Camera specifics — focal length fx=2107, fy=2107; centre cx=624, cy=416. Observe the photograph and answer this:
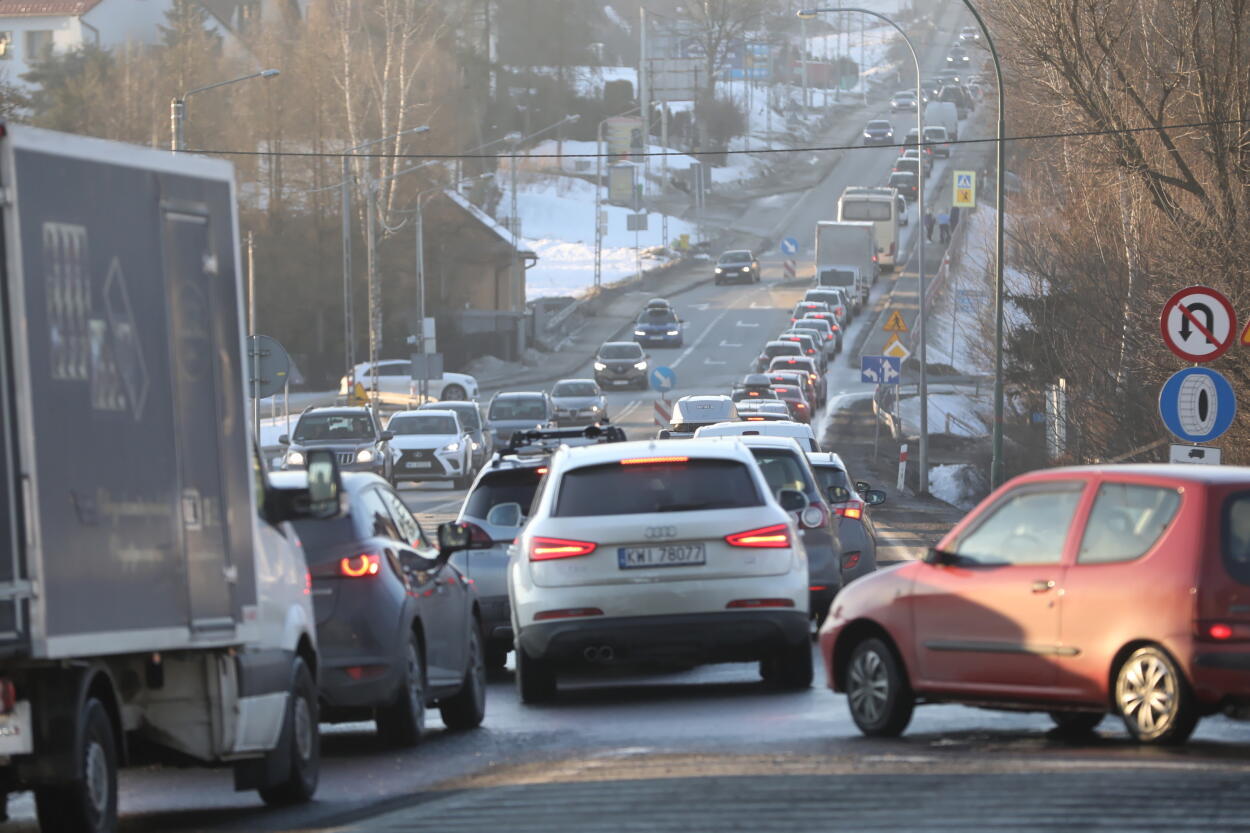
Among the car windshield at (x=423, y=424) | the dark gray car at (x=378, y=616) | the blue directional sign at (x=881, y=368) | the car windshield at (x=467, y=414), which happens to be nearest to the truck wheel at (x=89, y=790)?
the dark gray car at (x=378, y=616)

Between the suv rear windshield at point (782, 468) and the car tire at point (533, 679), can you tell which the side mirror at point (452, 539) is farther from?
the suv rear windshield at point (782, 468)

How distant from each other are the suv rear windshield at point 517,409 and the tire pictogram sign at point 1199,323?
3505 centimetres

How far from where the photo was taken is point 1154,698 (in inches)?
370

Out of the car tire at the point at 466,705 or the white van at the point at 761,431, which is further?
the white van at the point at 761,431

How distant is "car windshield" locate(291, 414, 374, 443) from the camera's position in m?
40.5

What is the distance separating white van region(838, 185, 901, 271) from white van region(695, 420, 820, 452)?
67244mm

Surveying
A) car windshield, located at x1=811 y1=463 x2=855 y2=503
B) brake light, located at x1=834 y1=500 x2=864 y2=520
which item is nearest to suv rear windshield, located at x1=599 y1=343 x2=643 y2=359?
car windshield, located at x1=811 y1=463 x2=855 y2=503

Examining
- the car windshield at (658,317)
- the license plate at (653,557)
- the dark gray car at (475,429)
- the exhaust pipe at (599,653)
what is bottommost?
the dark gray car at (475,429)

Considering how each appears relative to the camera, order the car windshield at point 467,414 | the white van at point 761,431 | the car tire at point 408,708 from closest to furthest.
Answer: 1. the car tire at point 408,708
2. the white van at point 761,431
3. the car windshield at point 467,414

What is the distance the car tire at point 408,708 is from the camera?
439 inches

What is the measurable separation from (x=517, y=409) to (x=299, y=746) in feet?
143

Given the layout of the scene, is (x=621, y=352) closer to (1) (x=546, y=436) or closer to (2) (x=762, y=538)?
(1) (x=546, y=436)

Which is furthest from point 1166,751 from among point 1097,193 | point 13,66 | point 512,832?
point 13,66

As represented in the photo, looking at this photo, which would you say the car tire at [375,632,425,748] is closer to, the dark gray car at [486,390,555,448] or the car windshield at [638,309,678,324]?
the dark gray car at [486,390,555,448]
